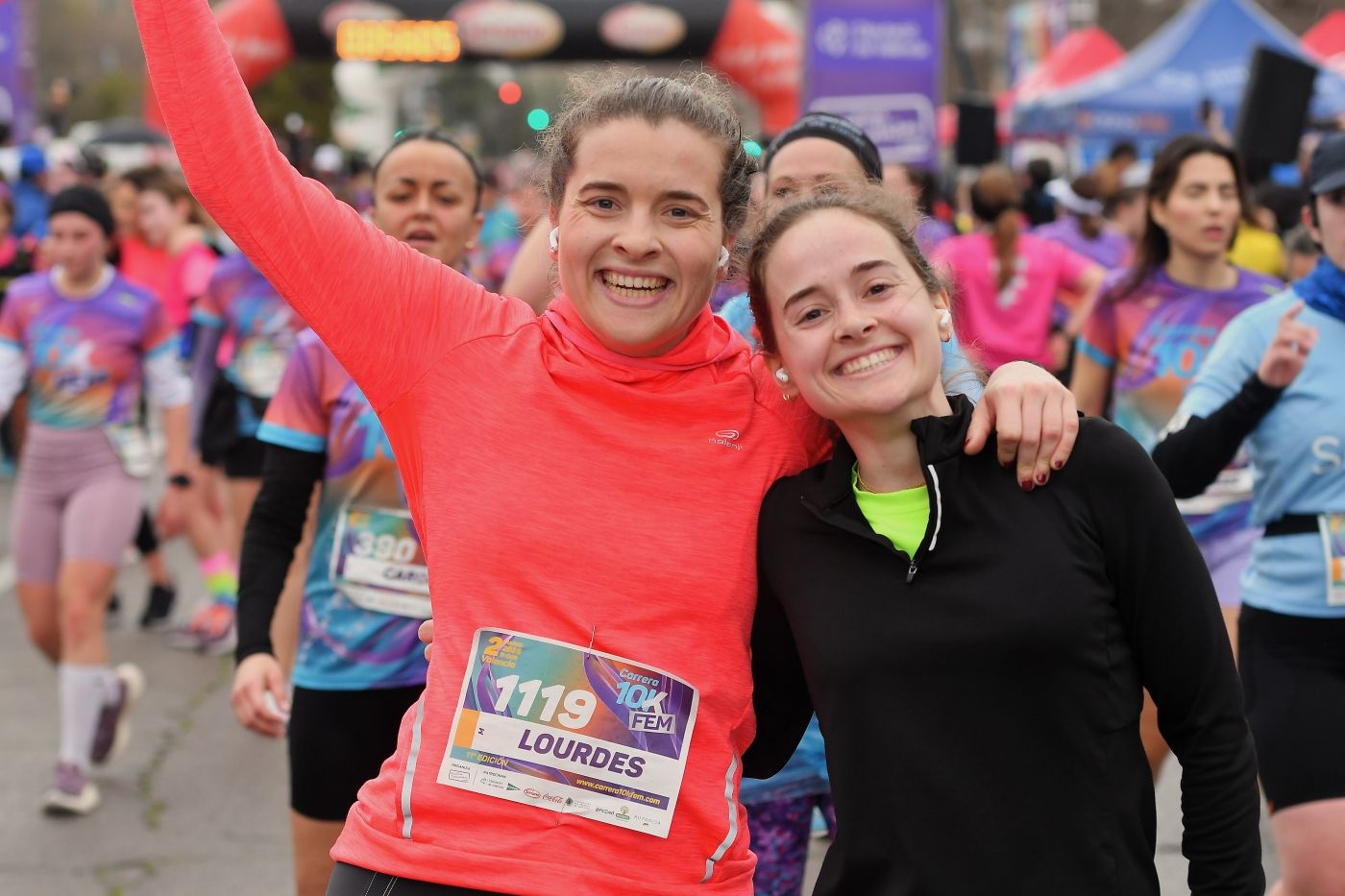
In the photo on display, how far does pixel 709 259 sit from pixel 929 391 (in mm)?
374

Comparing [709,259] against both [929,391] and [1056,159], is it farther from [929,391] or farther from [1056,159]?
[1056,159]

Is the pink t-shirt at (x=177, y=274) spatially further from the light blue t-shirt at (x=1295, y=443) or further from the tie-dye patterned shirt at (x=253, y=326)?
the light blue t-shirt at (x=1295, y=443)

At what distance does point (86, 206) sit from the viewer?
23.5 ft

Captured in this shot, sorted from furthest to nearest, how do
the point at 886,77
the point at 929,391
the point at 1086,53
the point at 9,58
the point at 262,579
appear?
1. the point at 1086,53
2. the point at 9,58
3. the point at 886,77
4. the point at 262,579
5. the point at 929,391

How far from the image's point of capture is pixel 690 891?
2.31 meters

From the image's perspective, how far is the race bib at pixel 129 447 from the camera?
6973mm

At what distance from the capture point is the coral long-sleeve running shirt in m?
2.30

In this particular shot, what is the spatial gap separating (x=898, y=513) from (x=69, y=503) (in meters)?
5.12

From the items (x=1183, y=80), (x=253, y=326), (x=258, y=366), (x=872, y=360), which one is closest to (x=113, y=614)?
(x=258, y=366)

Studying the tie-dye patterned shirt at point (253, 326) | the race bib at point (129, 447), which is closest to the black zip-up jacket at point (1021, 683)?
the race bib at point (129, 447)

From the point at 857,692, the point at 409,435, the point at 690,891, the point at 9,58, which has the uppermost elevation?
the point at 9,58

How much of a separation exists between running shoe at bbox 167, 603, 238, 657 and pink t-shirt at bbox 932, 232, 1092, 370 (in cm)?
406

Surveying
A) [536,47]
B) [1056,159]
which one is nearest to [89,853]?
[536,47]

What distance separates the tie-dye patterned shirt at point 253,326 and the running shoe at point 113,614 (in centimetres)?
191
